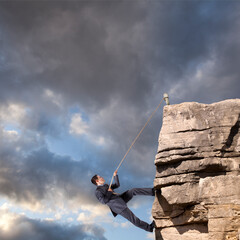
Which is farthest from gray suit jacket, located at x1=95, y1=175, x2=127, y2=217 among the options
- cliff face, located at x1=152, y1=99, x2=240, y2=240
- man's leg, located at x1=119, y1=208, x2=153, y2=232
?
cliff face, located at x1=152, y1=99, x2=240, y2=240

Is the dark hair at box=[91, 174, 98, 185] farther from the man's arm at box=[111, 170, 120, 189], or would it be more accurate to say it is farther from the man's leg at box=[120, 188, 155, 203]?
the man's leg at box=[120, 188, 155, 203]

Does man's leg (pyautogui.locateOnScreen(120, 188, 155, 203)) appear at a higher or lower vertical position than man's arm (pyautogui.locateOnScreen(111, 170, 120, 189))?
lower

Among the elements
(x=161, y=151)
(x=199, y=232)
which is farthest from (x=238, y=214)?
(x=161, y=151)

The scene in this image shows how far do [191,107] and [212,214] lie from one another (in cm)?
457

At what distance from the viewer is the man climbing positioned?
13.3 m

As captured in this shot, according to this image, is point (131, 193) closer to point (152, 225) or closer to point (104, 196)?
point (104, 196)

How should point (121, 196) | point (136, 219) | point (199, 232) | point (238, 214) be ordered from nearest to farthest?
point (238, 214) < point (199, 232) < point (136, 219) < point (121, 196)

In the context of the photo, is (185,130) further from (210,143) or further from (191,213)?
(191,213)

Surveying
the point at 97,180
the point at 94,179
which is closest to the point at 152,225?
the point at 97,180

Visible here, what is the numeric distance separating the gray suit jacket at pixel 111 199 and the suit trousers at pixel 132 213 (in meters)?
0.30

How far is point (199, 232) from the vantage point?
1242 centimetres

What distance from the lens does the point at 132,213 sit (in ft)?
44.4

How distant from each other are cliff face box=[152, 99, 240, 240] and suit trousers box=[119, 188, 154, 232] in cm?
53

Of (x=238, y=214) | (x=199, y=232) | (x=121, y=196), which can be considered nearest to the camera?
(x=238, y=214)
